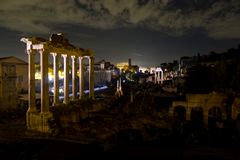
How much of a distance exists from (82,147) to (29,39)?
10405 millimetres

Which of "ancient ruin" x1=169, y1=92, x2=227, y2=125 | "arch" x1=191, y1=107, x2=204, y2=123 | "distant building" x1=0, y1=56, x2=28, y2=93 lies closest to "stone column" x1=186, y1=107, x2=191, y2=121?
"ancient ruin" x1=169, y1=92, x2=227, y2=125

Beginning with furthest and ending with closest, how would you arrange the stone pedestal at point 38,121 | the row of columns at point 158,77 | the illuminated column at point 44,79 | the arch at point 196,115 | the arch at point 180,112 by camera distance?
the row of columns at point 158,77 → the arch at point 180,112 → the arch at point 196,115 → the illuminated column at point 44,79 → the stone pedestal at point 38,121

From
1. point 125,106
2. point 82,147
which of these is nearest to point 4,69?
point 125,106

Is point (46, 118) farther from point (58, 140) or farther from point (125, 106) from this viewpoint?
point (125, 106)

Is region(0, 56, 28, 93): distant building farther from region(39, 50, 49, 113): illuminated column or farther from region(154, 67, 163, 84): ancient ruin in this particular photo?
region(154, 67, 163, 84): ancient ruin

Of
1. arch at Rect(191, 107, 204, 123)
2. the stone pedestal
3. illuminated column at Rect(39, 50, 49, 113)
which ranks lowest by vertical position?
arch at Rect(191, 107, 204, 123)

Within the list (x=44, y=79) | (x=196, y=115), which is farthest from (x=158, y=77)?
(x=44, y=79)

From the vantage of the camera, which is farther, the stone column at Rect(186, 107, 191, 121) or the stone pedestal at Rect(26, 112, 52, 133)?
the stone column at Rect(186, 107, 191, 121)

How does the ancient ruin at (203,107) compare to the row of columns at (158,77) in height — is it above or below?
below

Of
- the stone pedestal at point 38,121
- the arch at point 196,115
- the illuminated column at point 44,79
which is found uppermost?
the illuminated column at point 44,79

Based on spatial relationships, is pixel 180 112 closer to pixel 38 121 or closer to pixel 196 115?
pixel 196 115

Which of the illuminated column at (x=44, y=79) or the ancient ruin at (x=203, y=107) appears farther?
the ancient ruin at (x=203, y=107)

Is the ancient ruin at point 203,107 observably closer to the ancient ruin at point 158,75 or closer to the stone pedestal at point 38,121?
the stone pedestal at point 38,121

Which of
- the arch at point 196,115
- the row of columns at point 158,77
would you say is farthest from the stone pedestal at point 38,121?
the row of columns at point 158,77
